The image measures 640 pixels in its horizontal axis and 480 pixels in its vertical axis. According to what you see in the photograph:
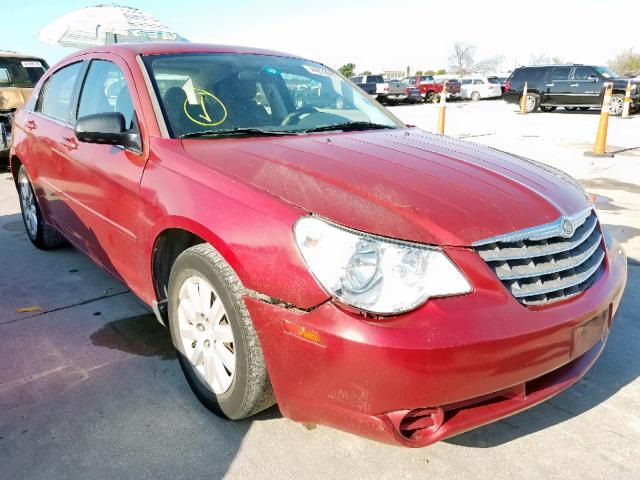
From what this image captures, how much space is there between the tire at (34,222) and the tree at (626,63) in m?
52.9

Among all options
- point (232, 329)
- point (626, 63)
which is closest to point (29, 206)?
point (232, 329)

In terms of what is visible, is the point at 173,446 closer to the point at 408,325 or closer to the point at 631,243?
the point at 408,325

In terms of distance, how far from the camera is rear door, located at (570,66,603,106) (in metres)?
20.1

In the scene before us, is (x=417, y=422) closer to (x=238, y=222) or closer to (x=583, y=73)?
(x=238, y=222)

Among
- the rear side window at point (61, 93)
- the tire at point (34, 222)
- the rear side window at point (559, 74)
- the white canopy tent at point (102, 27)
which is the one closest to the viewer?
the rear side window at point (61, 93)

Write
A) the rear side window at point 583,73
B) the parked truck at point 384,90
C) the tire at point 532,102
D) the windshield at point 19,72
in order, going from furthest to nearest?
1. the parked truck at point 384,90
2. the tire at point 532,102
3. the rear side window at point 583,73
4. the windshield at point 19,72

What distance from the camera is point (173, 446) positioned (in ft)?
7.42

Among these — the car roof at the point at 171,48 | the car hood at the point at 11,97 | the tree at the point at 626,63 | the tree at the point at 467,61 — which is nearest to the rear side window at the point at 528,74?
the car hood at the point at 11,97

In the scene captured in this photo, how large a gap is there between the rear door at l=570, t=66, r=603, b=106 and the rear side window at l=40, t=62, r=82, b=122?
2029cm

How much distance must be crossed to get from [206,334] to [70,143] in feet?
6.10

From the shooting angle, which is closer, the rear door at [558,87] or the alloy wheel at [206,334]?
the alloy wheel at [206,334]

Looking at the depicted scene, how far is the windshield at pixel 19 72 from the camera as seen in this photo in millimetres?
8992

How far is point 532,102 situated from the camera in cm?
2167

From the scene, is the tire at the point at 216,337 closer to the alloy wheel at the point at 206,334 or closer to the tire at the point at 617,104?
the alloy wheel at the point at 206,334
